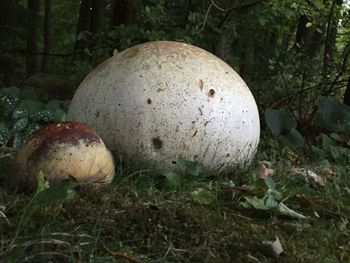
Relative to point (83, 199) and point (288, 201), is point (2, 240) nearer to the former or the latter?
point (83, 199)

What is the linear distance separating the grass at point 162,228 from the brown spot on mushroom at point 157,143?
0.38m

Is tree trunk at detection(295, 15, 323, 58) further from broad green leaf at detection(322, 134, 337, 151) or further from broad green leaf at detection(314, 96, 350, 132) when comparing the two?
broad green leaf at detection(322, 134, 337, 151)

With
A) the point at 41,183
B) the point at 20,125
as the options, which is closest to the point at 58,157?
the point at 41,183

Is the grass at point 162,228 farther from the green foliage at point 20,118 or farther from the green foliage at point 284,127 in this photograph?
the green foliage at point 284,127

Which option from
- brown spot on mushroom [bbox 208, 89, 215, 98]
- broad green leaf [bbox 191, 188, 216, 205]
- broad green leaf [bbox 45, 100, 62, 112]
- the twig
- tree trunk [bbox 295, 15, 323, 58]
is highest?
brown spot on mushroom [bbox 208, 89, 215, 98]

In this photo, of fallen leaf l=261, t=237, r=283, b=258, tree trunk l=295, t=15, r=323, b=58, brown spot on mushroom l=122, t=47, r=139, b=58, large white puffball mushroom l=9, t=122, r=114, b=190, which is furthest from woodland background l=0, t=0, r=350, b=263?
tree trunk l=295, t=15, r=323, b=58

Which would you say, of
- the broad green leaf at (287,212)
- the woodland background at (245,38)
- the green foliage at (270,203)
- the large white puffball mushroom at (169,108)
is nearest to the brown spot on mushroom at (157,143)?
the large white puffball mushroom at (169,108)

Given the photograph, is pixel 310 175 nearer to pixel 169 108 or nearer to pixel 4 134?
pixel 169 108

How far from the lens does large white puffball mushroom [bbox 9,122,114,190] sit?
2.87m

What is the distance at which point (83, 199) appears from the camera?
2.70 m

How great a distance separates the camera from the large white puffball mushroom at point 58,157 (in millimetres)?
2871

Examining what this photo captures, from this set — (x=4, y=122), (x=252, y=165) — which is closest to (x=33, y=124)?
(x=4, y=122)

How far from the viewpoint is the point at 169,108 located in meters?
3.50

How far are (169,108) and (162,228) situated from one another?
117cm
